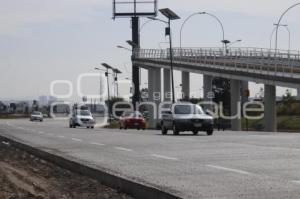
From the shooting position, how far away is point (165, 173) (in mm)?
15023

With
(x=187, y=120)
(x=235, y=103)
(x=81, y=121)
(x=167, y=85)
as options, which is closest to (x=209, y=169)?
(x=187, y=120)

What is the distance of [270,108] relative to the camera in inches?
2493

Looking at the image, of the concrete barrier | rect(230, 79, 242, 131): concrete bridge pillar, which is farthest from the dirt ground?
rect(230, 79, 242, 131): concrete bridge pillar

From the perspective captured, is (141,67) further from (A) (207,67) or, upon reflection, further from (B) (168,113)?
(B) (168,113)

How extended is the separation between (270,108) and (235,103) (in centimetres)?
1059

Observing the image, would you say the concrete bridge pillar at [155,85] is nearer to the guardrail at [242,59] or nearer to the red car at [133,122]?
the guardrail at [242,59]

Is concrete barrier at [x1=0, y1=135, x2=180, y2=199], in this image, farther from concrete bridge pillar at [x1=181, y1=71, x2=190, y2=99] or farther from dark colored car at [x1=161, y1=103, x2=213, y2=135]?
concrete bridge pillar at [x1=181, y1=71, x2=190, y2=99]

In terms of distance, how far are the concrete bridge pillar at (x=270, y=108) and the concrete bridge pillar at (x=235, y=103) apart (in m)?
6.43

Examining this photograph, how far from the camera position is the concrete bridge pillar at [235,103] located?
70.4 m

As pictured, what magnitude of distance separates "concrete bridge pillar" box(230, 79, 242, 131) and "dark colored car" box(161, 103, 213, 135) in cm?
3181

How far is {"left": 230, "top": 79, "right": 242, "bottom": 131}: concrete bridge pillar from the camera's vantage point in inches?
2771

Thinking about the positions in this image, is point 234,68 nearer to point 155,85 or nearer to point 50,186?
point 155,85

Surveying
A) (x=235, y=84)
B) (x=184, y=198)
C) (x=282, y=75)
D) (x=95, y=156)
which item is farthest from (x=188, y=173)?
(x=235, y=84)

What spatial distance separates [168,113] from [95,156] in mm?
18280
